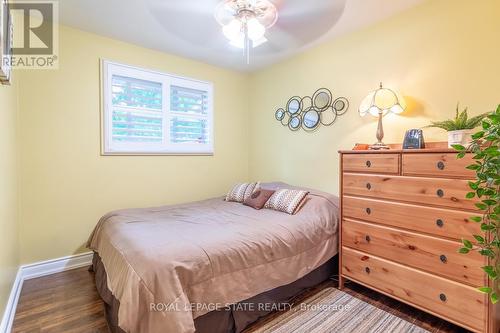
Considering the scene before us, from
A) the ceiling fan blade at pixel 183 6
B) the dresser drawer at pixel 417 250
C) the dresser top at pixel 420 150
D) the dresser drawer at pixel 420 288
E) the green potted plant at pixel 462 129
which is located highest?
the ceiling fan blade at pixel 183 6

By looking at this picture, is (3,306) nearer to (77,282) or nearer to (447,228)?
(77,282)

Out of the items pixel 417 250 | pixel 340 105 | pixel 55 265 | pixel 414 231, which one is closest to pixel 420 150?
pixel 414 231

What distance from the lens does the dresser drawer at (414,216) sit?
59.6 inches

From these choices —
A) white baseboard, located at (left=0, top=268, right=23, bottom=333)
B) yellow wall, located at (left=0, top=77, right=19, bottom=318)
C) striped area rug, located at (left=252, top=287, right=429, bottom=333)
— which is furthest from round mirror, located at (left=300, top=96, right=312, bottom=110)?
white baseboard, located at (left=0, top=268, right=23, bottom=333)

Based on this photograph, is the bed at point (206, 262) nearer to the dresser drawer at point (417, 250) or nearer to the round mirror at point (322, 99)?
the dresser drawer at point (417, 250)

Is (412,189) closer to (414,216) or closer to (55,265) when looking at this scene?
(414,216)

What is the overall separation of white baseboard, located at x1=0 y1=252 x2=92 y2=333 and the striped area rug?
178 centimetres

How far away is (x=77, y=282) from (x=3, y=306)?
729 millimetres

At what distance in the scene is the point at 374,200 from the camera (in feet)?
6.29

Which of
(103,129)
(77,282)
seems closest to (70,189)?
(103,129)

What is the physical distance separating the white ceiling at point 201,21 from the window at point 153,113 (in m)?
0.39

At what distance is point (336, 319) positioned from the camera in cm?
175

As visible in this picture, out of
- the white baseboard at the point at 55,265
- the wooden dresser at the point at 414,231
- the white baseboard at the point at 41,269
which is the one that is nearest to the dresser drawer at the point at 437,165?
the wooden dresser at the point at 414,231

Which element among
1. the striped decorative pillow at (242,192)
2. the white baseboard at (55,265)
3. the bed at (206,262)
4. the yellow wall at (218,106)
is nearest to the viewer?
the bed at (206,262)
